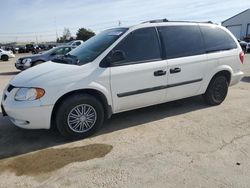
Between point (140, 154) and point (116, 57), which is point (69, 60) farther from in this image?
point (140, 154)

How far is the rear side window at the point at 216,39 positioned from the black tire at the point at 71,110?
2673 mm

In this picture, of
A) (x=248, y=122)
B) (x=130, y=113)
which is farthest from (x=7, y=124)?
(x=248, y=122)

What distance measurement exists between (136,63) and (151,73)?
334 mm

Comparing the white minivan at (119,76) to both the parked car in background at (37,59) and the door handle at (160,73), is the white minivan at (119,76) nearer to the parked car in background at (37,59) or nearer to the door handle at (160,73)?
the door handle at (160,73)

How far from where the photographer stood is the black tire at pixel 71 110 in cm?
421

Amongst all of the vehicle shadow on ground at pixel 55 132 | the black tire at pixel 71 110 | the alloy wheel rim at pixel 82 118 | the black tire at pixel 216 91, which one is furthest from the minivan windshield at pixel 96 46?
the black tire at pixel 216 91

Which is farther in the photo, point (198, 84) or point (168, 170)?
point (198, 84)

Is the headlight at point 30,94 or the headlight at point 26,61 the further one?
the headlight at point 26,61

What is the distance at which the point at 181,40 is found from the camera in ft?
17.6

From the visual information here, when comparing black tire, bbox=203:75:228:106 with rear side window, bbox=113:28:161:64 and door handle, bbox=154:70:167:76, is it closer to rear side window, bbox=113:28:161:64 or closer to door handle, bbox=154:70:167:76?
door handle, bbox=154:70:167:76

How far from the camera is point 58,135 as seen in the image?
15.3 ft

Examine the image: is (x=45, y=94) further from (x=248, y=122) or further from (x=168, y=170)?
(x=248, y=122)

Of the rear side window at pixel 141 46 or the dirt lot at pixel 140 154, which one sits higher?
the rear side window at pixel 141 46

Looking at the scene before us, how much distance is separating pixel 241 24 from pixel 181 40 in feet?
168
